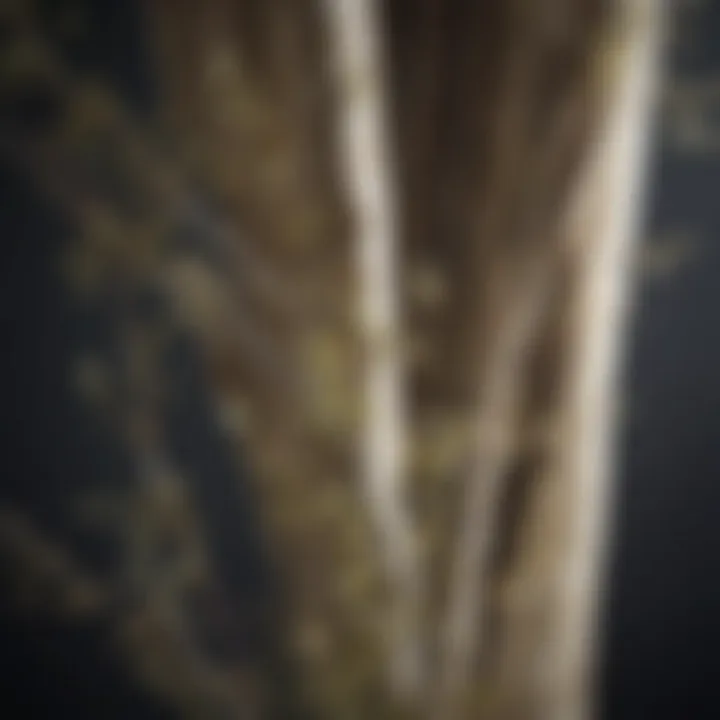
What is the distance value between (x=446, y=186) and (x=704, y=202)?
248 millimetres

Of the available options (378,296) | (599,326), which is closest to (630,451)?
(599,326)

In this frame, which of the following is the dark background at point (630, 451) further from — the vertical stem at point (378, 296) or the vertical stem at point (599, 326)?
the vertical stem at point (378, 296)

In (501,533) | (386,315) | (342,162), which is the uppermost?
(342,162)

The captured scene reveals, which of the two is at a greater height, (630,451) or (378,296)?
(378,296)

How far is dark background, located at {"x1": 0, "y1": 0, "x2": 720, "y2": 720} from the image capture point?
1.20 meters

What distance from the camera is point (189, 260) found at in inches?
48.1

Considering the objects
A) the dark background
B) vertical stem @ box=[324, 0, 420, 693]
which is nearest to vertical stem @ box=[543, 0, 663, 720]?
the dark background

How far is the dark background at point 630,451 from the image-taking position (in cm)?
120

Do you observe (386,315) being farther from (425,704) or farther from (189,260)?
(425,704)

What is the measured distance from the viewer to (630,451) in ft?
4.08

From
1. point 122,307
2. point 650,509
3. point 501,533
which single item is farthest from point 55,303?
point 650,509

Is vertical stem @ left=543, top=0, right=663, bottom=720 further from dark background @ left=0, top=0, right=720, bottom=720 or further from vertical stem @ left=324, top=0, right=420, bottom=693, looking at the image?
vertical stem @ left=324, top=0, right=420, bottom=693

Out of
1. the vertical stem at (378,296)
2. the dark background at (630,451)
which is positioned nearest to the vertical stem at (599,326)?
the dark background at (630,451)

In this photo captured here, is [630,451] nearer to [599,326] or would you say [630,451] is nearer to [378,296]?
[599,326]
